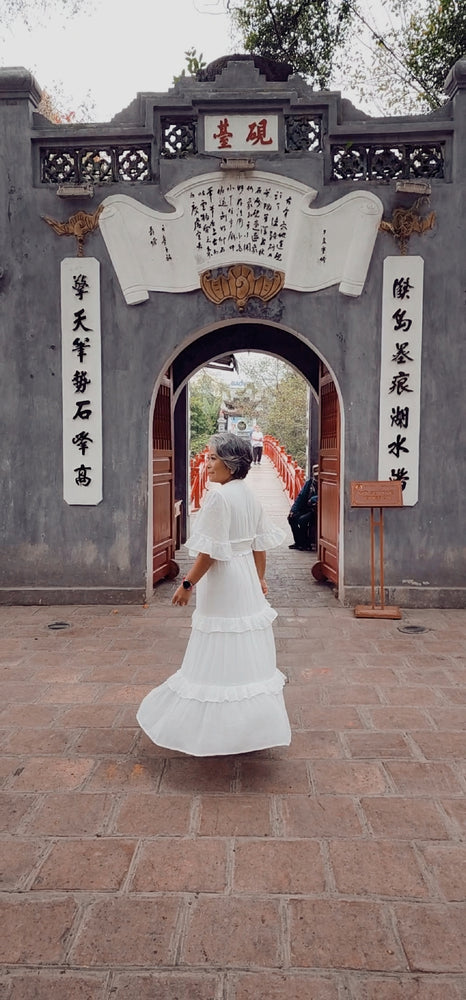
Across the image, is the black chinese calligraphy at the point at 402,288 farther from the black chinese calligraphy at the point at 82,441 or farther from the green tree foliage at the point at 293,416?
the green tree foliage at the point at 293,416

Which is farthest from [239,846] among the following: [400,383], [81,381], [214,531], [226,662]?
[81,381]

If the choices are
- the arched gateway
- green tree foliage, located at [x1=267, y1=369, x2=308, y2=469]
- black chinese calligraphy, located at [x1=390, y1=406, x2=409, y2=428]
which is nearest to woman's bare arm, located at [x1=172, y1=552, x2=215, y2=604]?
the arched gateway

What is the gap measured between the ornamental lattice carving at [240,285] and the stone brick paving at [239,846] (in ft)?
11.3

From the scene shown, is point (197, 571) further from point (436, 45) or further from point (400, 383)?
point (436, 45)

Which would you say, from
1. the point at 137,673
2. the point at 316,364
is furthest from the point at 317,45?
the point at 137,673

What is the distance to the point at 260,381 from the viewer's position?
138 ft

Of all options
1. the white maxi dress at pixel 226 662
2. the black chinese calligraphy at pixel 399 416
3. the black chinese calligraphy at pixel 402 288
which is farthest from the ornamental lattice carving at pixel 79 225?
the white maxi dress at pixel 226 662

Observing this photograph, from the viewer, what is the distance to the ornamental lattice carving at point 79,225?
20.7 ft

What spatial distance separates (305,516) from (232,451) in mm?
6363

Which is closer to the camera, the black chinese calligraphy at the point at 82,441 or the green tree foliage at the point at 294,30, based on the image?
the black chinese calligraphy at the point at 82,441

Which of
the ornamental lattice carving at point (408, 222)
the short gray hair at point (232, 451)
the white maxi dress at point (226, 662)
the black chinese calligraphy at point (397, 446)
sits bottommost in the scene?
the white maxi dress at point (226, 662)

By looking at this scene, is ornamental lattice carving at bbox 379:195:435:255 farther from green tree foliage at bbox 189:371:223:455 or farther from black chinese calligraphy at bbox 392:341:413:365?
green tree foliage at bbox 189:371:223:455

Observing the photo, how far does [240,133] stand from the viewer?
20.4 ft

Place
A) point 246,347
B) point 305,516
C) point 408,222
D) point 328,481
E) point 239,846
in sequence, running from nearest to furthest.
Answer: point 239,846 < point 408,222 < point 328,481 < point 246,347 < point 305,516
